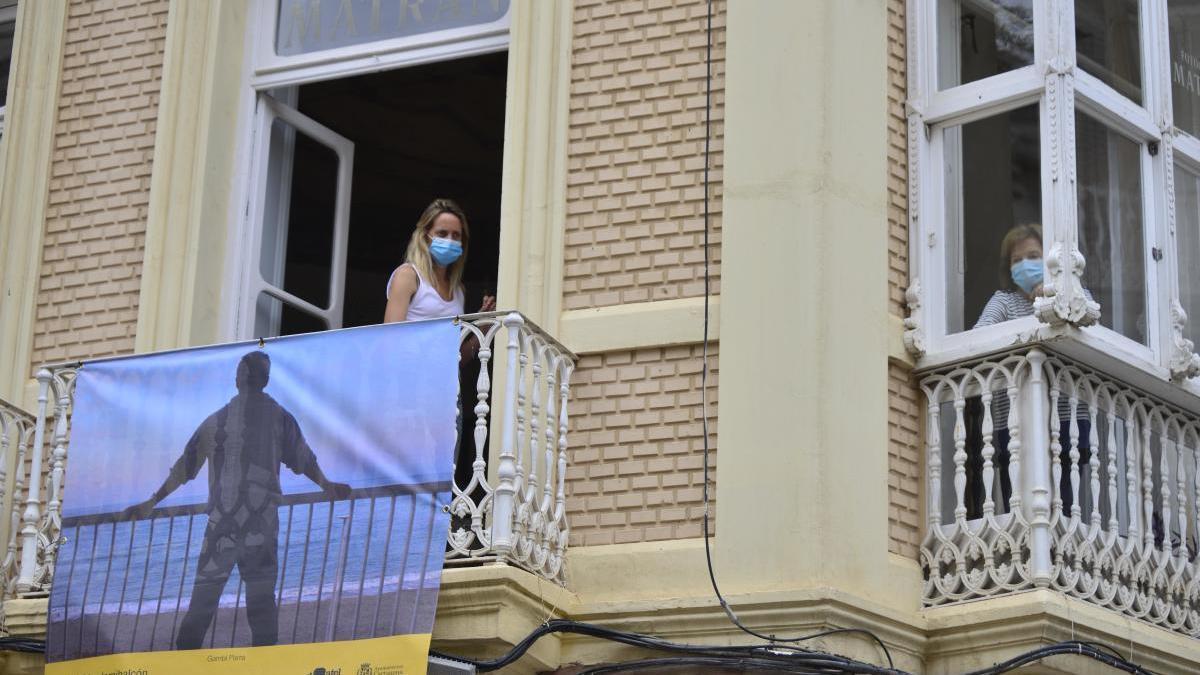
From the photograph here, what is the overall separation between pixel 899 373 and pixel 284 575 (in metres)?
3.02

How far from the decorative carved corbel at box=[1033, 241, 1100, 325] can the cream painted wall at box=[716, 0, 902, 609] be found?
78 cm

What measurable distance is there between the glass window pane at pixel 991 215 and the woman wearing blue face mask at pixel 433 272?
2414 millimetres

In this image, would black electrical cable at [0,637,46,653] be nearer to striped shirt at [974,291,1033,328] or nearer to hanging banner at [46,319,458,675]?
hanging banner at [46,319,458,675]

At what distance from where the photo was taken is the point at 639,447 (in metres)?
10.9

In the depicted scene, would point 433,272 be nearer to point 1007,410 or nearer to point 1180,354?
point 1007,410

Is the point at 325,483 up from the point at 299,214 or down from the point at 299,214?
down

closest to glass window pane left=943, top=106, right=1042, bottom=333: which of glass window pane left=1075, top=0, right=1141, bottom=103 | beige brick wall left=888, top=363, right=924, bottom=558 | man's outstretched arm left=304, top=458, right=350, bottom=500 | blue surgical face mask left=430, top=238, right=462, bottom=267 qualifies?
beige brick wall left=888, top=363, right=924, bottom=558

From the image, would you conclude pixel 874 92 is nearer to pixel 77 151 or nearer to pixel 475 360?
pixel 475 360

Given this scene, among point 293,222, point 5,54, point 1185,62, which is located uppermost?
point 5,54

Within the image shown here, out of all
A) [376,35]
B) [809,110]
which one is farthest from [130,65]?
[809,110]

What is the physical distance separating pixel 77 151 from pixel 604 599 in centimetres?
423

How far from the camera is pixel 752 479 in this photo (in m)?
10.6

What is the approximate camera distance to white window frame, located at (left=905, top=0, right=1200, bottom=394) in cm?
1089

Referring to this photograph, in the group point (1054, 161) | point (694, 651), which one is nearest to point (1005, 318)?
point (1054, 161)
